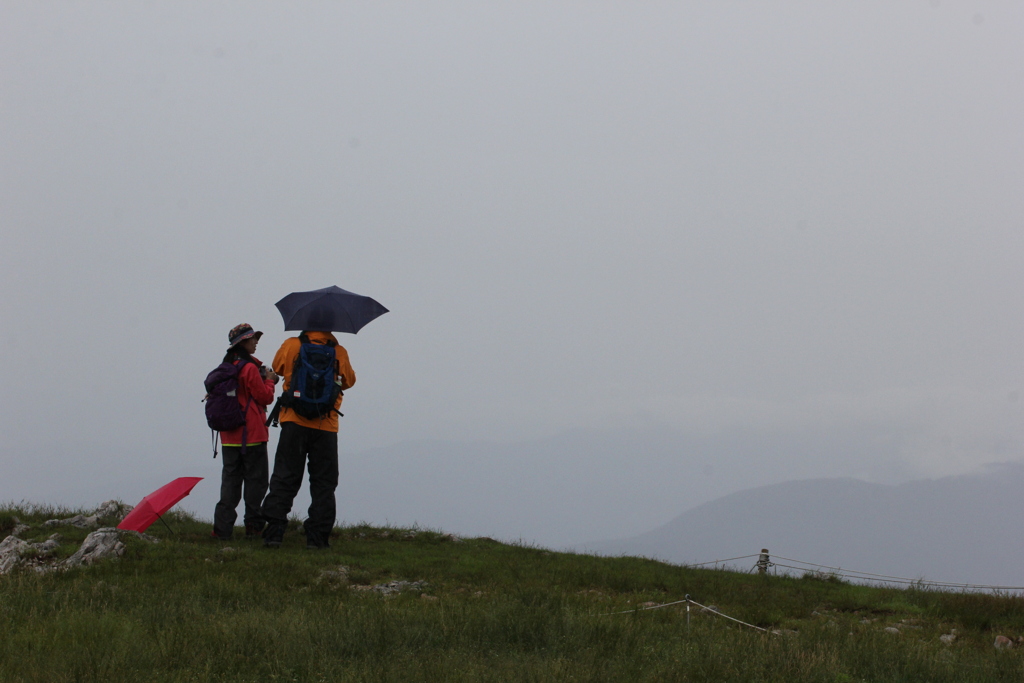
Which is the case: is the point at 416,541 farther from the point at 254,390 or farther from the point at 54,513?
the point at 54,513

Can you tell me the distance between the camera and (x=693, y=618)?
26.5 feet

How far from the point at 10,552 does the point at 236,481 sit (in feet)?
8.79

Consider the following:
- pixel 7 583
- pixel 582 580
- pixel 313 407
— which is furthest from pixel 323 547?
pixel 7 583

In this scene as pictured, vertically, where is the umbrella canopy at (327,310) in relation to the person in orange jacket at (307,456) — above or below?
above

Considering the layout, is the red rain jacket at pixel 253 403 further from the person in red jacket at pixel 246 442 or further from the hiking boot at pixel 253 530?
the hiking boot at pixel 253 530

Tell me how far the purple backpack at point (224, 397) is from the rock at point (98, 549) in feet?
6.28

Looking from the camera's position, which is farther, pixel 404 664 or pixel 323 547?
pixel 323 547

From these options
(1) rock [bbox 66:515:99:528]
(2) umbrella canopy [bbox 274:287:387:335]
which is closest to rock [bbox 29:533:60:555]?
(1) rock [bbox 66:515:99:528]

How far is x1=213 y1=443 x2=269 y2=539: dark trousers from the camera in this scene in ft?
37.0

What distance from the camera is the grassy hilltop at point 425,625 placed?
5352 millimetres

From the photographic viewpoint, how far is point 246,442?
11.2m

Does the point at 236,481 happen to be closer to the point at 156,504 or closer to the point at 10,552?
the point at 156,504

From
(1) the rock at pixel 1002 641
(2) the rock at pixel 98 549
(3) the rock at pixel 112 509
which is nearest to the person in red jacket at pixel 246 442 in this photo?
(2) the rock at pixel 98 549

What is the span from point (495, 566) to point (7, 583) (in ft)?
18.2
